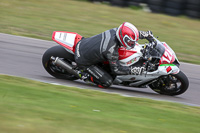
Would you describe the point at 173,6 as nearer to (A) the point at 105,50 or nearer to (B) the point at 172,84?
(B) the point at 172,84

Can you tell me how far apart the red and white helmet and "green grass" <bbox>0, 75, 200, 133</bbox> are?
1028 mm

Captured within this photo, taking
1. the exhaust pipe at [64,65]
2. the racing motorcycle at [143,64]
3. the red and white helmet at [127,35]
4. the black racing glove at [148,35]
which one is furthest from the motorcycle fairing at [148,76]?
the exhaust pipe at [64,65]

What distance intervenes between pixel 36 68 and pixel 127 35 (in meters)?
2.76

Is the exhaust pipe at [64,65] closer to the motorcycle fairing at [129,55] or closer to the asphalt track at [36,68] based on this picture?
the asphalt track at [36,68]

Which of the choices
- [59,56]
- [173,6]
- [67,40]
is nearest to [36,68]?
[59,56]

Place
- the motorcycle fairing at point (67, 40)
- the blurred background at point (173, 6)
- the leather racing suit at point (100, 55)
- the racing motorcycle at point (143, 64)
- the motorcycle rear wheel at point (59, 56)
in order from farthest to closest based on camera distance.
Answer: the blurred background at point (173, 6), the motorcycle rear wheel at point (59, 56), the motorcycle fairing at point (67, 40), the racing motorcycle at point (143, 64), the leather racing suit at point (100, 55)

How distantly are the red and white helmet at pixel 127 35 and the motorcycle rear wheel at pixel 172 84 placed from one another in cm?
105

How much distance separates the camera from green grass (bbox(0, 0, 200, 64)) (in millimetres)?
11945

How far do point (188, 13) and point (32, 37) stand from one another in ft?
25.1

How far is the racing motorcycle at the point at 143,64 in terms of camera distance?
688 centimetres

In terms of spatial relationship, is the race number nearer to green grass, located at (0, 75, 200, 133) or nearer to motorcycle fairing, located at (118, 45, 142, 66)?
motorcycle fairing, located at (118, 45, 142, 66)

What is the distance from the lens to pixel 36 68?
8.32 metres

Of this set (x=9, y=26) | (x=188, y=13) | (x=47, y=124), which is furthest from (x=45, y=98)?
(x=188, y=13)

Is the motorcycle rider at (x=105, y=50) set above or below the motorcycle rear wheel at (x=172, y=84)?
above
